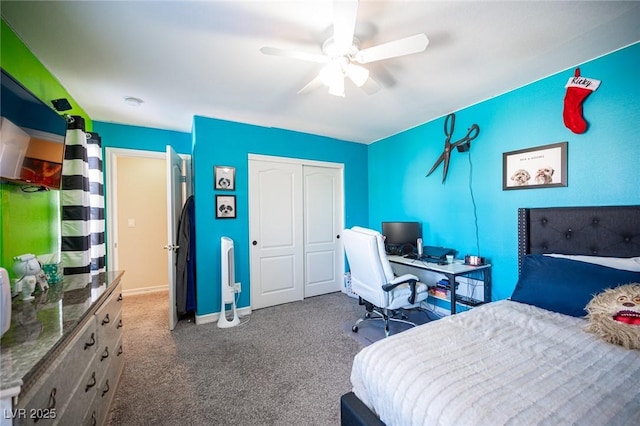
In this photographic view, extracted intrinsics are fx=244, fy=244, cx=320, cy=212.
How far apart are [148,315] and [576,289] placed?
422cm

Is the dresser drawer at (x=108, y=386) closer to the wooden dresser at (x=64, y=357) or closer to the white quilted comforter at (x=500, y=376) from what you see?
the wooden dresser at (x=64, y=357)

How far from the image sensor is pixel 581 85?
1.89 metres

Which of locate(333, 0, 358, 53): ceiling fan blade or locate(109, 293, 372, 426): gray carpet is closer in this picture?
locate(333, 0, 358, 53): ceiling fan blade

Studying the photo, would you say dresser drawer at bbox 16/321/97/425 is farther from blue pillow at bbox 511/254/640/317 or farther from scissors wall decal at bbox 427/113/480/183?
scissors wall decal at bbox 427/113/480/183

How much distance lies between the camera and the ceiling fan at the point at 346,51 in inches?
47.9

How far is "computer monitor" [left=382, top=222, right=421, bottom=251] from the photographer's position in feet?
10.7

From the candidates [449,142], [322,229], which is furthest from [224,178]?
[449,142]

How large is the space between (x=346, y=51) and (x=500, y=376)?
1.79 meters

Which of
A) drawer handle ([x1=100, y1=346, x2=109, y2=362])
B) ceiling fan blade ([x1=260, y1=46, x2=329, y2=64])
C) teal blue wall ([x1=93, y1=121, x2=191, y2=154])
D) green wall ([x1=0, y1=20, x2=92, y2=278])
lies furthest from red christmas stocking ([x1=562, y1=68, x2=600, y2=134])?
teal blue wall ([x1=93, y1=121, x2=191, y2=154])

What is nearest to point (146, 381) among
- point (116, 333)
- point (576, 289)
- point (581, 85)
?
point (116, 333)

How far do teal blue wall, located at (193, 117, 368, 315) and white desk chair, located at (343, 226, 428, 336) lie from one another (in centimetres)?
148

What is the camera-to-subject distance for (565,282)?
1596 millimetres

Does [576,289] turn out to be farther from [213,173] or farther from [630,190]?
[213,173]

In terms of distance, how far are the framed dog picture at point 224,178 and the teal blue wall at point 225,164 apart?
5 centimetres
